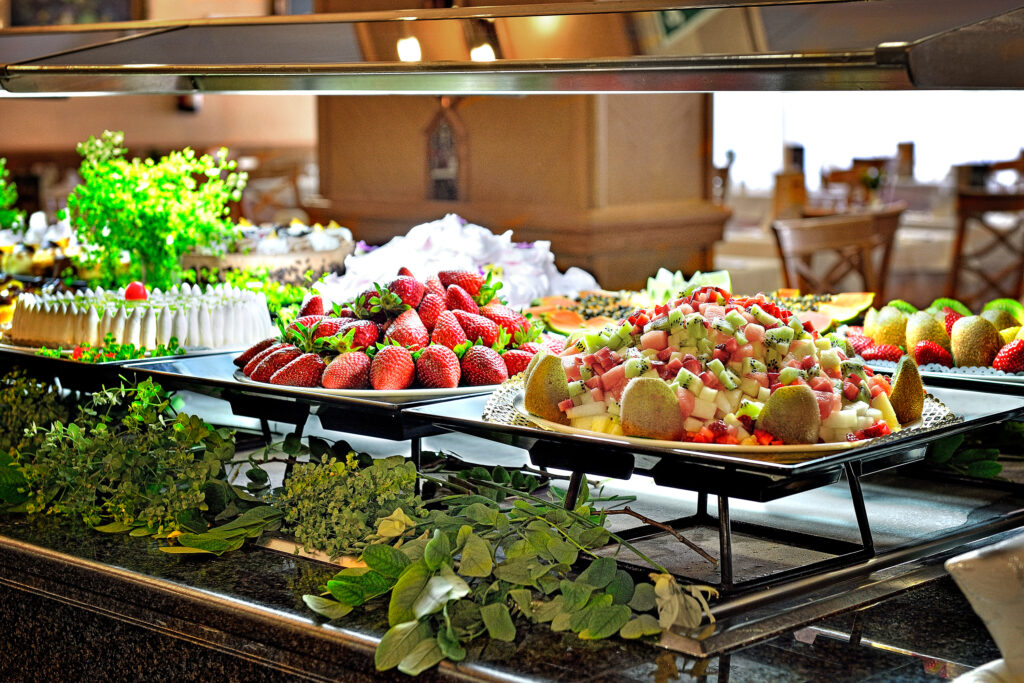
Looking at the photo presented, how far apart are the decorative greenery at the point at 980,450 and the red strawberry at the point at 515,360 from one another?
542 millimetres

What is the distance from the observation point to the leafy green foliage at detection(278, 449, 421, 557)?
1.32 m

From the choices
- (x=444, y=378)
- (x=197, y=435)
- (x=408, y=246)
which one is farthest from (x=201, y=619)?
(x=408, y=246)

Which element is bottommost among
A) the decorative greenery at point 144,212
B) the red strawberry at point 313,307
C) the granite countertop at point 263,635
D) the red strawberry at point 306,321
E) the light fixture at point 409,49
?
the granite countertop at point 263,635

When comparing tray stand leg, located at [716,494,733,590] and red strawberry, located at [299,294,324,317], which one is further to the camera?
red strawberry, located at [299,294,324,317]

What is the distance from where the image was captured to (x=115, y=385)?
180 cm

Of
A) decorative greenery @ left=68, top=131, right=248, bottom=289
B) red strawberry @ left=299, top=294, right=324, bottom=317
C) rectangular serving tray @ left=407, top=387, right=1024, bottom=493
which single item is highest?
decorative greenery @ left=68, top=131, right=248, bottom=289

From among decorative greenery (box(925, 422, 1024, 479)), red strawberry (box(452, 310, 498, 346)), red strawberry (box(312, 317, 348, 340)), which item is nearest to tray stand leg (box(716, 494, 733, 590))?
decorative greenery (box(925, 422, 1024, 479))

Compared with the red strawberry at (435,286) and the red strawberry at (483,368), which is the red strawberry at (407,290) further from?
the red strawberry at (483,368)

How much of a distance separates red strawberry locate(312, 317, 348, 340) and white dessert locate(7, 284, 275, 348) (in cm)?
35

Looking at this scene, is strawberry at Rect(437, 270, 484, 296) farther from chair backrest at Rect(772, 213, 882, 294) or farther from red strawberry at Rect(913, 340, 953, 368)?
chair backrest at Rect(772, 213, 882, 294)

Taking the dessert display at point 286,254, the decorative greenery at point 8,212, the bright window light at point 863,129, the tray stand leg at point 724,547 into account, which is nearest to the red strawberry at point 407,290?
the tray stand leg at point 724,547

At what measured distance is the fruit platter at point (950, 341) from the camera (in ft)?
5.55

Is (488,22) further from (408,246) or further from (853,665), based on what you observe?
(408,246)

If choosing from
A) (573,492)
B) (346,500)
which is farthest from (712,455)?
(346,500)
